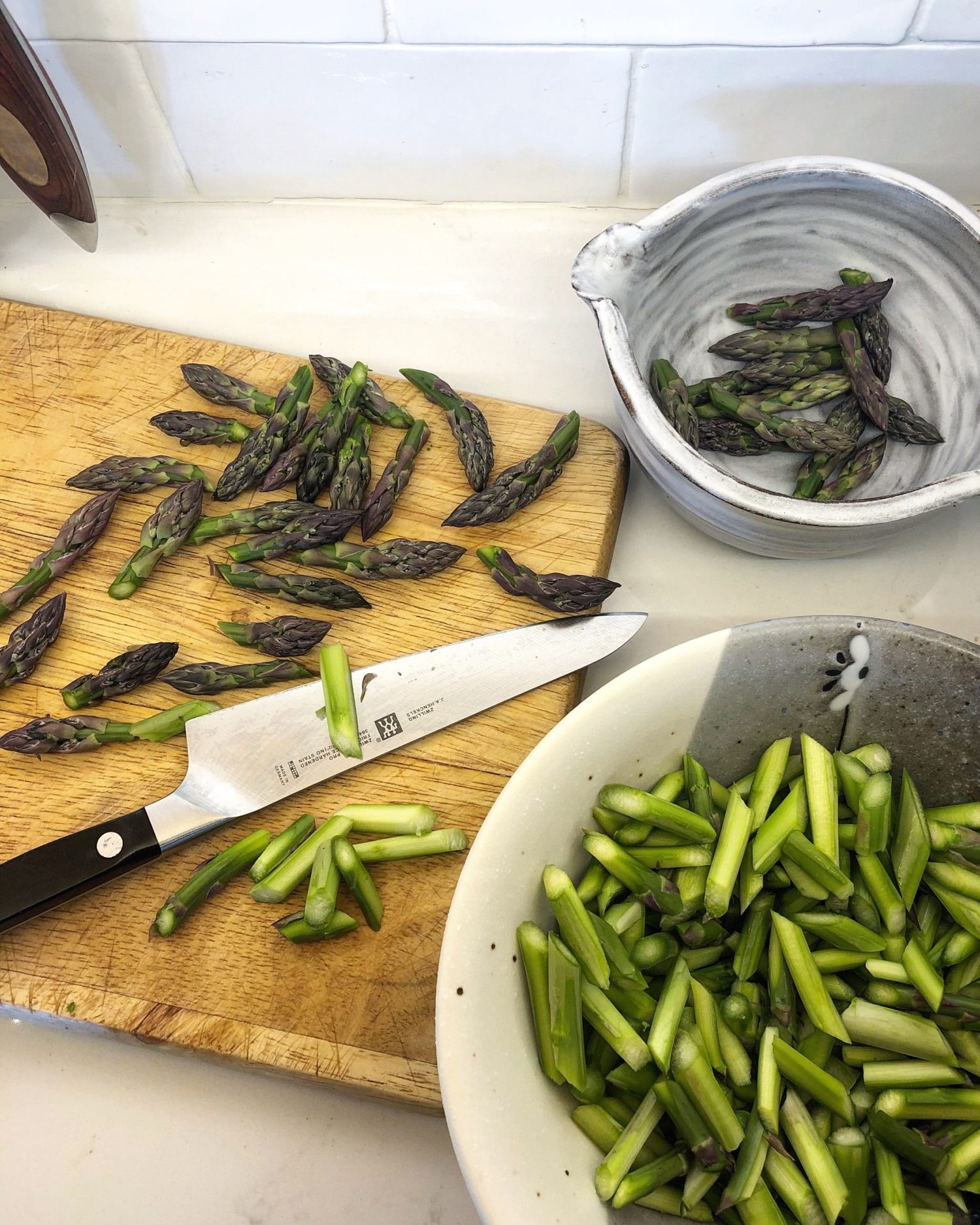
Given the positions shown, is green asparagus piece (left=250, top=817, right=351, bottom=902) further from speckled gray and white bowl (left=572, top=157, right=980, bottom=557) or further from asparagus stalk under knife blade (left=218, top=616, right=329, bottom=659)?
speckled gray and white bowl (left=572, top=157, right=980, bottom=557)

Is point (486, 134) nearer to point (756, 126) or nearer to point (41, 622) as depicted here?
point (756, 126)

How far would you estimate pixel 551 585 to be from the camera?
4.38 feet

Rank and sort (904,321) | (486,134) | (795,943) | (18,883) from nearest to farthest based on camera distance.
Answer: (795,943), (18,883), (904,321), (486,134)

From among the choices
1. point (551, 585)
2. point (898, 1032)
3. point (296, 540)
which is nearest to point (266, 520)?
point (296, 540)

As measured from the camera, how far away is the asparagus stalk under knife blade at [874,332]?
143 cm

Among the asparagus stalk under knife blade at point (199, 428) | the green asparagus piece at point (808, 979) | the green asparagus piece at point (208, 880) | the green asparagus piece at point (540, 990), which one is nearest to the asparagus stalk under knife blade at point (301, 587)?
the asparagus stalk under knife blade at point (199, 428)

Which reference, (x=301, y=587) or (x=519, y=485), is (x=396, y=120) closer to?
(x=519, y=485)

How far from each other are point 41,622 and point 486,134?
1051mm

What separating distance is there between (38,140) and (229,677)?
0.83 meters

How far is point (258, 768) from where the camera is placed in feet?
4.09

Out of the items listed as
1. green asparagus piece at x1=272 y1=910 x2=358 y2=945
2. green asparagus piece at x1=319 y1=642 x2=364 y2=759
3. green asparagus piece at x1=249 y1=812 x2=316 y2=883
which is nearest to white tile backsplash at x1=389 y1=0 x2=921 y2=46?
green asparagus piece at x1=319 y1=642 x2=364 y2=759

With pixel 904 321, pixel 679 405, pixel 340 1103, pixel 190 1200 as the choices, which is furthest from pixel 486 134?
pixel 190 1200

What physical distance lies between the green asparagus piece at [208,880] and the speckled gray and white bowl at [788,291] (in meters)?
0.72

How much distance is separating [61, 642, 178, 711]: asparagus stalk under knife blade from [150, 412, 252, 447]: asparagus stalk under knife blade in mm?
362
